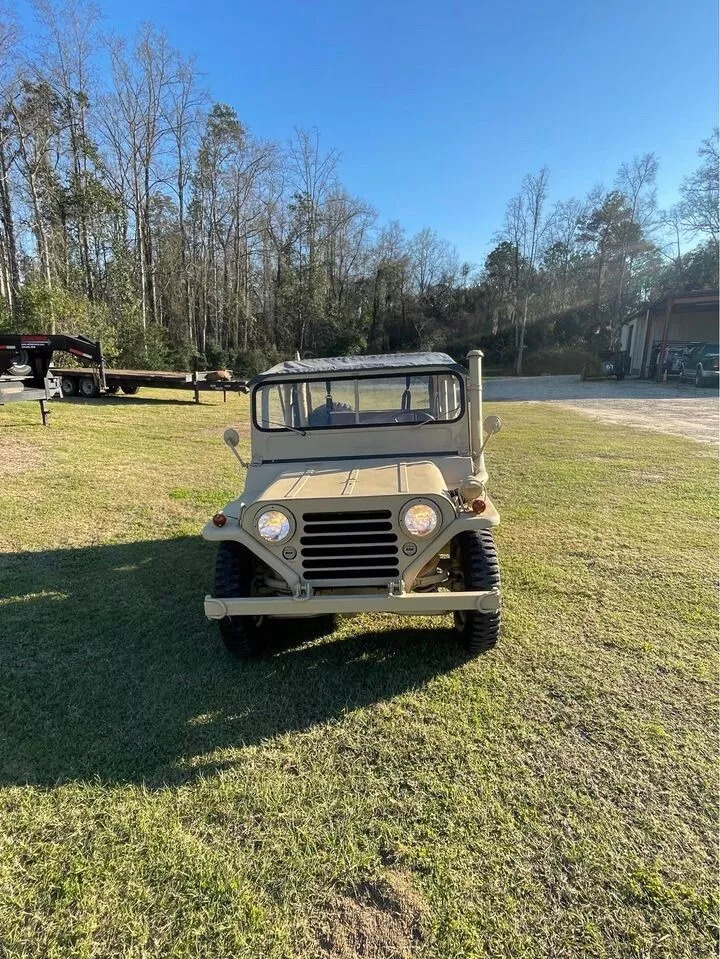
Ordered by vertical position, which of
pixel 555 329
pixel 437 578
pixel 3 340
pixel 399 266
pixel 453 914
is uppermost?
pixel 399 266

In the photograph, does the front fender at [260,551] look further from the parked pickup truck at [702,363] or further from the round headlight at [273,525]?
the parked pickup truck at [702,363]

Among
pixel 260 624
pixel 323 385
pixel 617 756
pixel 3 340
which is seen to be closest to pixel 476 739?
pixel 617 756

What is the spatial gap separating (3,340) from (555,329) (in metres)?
42.0

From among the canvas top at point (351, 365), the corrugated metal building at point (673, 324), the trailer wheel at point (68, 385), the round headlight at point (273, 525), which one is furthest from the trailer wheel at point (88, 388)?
the corrugated metal building at point (673, 324)

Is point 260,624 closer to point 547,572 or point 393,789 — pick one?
point 393,789

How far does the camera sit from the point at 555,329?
143ft

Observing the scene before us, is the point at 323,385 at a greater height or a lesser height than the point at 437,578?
greater

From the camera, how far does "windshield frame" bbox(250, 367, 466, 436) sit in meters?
3.61

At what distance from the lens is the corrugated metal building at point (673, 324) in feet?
82.1

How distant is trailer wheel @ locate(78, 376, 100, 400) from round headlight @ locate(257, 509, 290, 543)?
49.2ft

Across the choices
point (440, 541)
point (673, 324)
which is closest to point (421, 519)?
point (440, 541)

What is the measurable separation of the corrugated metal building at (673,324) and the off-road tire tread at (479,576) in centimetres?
2710

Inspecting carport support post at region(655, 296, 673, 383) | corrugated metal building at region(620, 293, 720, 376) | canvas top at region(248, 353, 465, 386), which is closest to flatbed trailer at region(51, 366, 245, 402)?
canvas top at region(248, 353, 465, 386)

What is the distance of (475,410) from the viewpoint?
3.61 m
